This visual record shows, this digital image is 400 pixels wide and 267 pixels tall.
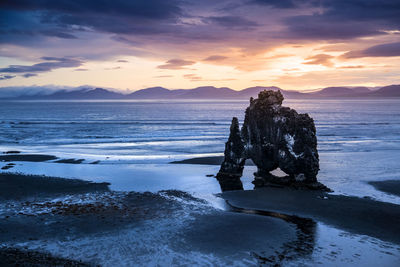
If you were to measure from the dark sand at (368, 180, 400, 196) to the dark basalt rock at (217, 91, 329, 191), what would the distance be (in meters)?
4.80

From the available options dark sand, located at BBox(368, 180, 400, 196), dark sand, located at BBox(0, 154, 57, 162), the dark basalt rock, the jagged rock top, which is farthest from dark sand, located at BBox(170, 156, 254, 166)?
dark sand, located at BBox(0, 154, 57, 162)

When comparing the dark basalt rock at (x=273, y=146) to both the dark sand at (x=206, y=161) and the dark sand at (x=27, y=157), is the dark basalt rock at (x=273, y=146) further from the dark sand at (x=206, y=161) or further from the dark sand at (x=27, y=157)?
the dark sand at (x=27, y=157)

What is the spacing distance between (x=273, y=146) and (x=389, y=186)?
9.42 m

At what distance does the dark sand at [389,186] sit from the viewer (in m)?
24.8

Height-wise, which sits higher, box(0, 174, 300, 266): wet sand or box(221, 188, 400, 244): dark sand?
box(221, 188, 400, 244): dark sand

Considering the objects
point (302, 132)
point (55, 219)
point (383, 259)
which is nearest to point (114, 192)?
point (55, 219)

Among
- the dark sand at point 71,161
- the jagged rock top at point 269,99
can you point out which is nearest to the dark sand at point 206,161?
the jagged rock top at point 269,99

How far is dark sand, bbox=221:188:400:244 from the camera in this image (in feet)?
59.0

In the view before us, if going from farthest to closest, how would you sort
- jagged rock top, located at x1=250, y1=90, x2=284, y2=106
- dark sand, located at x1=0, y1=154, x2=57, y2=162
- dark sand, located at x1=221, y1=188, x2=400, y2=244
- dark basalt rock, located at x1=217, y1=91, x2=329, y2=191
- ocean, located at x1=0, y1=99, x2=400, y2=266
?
dark sand, located at x1=0, y1=154, x2=57, y2=162 → jagged rock top, located at x1=250, y1=90, x2=284, y2=106 → dark basalt rock, located at x1=217, y1=91, x2=329, y2=191 → dark sand, located at x1=221, y1=188, x2=400, y2=244 → ocean, located at x1=0, y1=99, x2=400, y2=266

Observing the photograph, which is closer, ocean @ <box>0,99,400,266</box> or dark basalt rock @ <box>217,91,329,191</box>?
ocean @ <box>0,99,400,266</box>

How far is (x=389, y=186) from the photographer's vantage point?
2619 cm

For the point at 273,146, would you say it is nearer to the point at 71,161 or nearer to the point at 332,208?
the point at 332,208

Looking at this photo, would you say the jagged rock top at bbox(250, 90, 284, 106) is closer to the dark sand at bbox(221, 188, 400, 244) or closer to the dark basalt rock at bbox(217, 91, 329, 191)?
→ the dark basalt rock at bbox(217, 91, 329, 191)

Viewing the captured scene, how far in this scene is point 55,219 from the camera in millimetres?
18953
